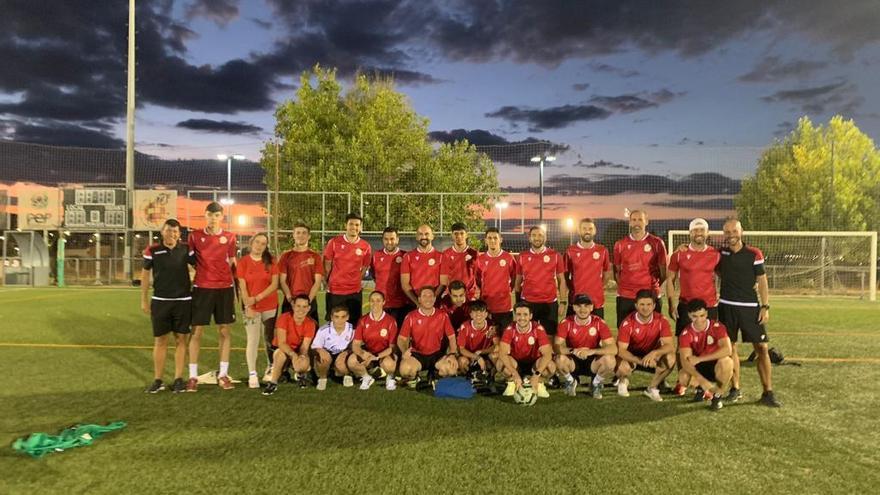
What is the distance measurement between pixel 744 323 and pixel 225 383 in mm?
5326

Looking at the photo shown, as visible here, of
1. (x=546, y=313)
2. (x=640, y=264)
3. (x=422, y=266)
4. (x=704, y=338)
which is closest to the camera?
(x=704, y=338)

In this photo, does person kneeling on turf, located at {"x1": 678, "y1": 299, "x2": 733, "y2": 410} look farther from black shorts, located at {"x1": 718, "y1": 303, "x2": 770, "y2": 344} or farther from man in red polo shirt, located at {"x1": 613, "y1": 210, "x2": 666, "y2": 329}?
man in red polo shirt, located at {"x1": 613, "y1": 210, "x2": 666, "y2": 329}

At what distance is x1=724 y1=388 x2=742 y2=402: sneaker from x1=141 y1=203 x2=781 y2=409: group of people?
25mm

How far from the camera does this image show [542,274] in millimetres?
6586

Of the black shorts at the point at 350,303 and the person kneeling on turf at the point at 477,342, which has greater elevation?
the black shorts at the point at 350,303

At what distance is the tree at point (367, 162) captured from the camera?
20.7m

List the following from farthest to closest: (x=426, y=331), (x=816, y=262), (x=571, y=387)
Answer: (x=816, y=262)
(x=426, y=331)
(x=571, y=387)

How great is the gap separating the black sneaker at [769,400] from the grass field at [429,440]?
4.0 inches

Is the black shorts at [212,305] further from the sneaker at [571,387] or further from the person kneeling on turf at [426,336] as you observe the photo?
the sneaker at [571,387]

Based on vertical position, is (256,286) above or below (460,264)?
below

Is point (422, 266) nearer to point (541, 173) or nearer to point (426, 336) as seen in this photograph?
point (426, 336)

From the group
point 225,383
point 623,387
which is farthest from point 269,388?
point 623,387

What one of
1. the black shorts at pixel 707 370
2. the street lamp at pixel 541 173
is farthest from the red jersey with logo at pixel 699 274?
the street lamp at pixel 541 173

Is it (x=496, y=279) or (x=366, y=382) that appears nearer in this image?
(x=366, y=382)
